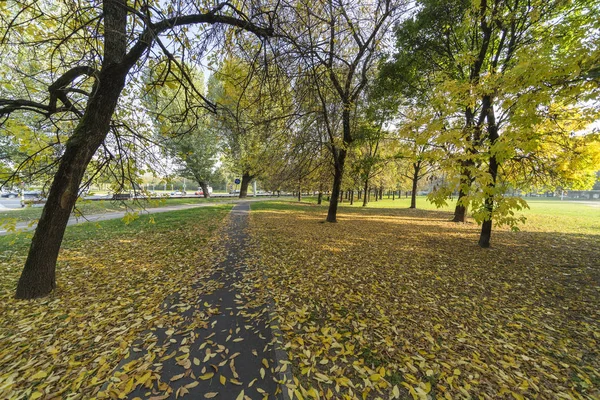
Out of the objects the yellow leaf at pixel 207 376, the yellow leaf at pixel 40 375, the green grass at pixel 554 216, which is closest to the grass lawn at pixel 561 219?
the green grass at pixel 554 216

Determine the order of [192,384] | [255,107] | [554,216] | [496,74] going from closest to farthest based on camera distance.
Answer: [192,384] → [496,74] → [255,107] → [554,216]

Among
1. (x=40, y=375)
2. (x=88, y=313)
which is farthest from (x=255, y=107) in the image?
(x=40, y=375)

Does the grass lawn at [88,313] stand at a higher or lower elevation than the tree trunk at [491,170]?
lower

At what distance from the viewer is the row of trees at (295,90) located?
149 inches


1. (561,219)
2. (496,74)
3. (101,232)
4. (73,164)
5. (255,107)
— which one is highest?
(496,74)

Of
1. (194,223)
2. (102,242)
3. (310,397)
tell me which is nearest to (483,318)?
(310,397)

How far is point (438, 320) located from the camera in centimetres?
368

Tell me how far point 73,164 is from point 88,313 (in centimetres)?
238

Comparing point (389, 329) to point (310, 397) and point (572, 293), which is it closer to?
point (310, 397)

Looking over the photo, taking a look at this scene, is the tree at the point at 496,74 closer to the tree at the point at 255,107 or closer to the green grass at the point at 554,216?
the green grass at the point at 554,216

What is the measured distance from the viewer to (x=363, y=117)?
1173 centimetres

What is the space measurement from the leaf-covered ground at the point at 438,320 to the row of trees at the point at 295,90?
1.57 meters

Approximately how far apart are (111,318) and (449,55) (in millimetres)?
13315

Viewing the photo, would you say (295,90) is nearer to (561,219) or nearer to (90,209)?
(90,209)
